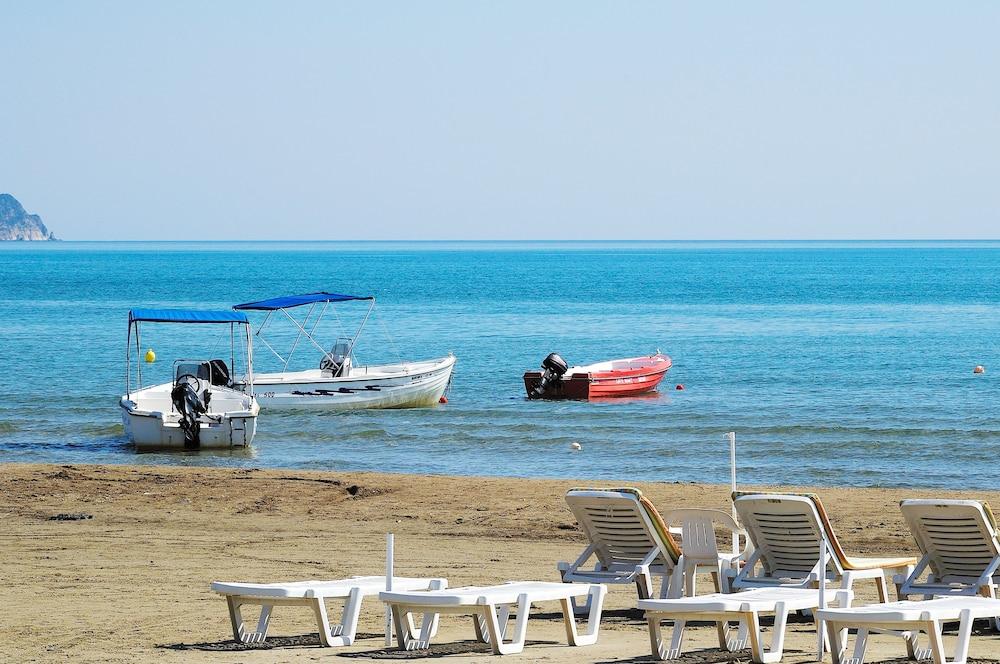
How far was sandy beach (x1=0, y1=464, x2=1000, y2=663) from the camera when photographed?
8297 mm

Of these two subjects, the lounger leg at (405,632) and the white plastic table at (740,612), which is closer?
the white plastic table at (740,612)

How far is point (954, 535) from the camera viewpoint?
8859 millimetres

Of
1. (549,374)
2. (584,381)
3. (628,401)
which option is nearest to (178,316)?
(549,374)

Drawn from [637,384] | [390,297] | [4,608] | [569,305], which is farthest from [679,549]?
[390,297]

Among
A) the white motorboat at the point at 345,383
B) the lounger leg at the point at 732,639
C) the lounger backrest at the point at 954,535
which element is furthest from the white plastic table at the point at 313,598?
the white motorboat at the point at 345,383

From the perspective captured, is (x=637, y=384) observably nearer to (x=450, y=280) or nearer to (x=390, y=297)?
(x=390, y=297)

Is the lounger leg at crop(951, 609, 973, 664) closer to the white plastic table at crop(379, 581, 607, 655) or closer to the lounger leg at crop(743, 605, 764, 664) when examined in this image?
the lounger leg at crop(743, 605, 764, 664)

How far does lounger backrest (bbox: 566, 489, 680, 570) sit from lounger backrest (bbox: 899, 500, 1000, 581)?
1.54 metres

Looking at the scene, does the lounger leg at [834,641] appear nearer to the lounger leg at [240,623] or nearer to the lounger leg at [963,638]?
the lounger leg at [963,638]

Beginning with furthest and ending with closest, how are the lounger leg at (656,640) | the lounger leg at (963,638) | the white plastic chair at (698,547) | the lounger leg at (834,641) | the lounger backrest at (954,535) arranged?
1. the white plastic chair at (698,547)
2. the lounger backrest at (954,535)
3. the lounger leg at (656,640)
4. the lounger leg at (834,641)
5. the lounger leg at (963,638)

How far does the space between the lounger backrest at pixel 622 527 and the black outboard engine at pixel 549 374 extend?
73.3 feet

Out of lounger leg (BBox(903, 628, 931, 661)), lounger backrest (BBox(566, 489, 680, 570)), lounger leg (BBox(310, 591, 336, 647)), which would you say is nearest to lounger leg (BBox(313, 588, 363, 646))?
lounger leg (BBox(310, 591, 336, 647))

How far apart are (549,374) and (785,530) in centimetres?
2291

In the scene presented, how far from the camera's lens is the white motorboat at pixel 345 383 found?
28203 millimetres
